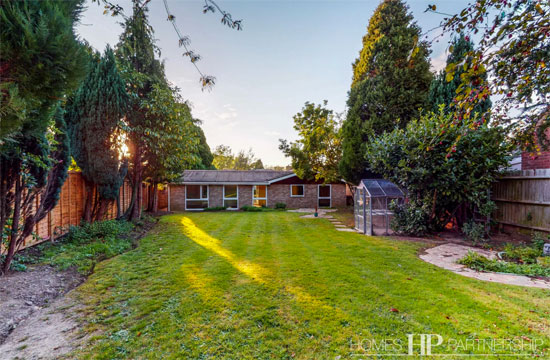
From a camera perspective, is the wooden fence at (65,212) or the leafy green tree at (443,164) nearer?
the wooden fence at (65,212)

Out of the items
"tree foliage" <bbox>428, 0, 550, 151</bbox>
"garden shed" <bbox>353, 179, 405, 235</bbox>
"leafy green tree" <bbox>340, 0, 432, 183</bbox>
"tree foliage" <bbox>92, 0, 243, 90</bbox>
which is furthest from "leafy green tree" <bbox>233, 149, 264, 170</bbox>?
"tree foliage" <bbox>428, 0, 550, 151</bbox>

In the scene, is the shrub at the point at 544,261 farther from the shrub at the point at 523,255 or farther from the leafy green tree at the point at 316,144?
the leafy green tree at the point at 316,144

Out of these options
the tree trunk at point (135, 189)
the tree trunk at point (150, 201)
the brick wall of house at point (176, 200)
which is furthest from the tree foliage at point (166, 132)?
the brick wall of house at point (176, 200)

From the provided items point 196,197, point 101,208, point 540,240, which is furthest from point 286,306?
point 196,197

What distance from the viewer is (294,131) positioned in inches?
575

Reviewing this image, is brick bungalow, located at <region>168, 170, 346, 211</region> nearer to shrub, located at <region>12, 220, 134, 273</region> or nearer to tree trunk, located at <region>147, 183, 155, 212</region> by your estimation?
tree trunk, located at <region>147, 183, 155, 212</region>

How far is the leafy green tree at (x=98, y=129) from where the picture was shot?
7.05 meters

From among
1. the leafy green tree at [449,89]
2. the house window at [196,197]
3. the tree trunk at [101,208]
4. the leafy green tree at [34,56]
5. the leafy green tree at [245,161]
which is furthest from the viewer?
the leafy green tree at [245,161]

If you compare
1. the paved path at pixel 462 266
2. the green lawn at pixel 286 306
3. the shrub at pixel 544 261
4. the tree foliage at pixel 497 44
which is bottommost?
the paved path at pixel 462 266

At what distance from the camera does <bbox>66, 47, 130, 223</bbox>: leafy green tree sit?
705 centimetres

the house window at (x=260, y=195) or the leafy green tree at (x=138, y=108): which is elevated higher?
the leafy green tree at (x=138, y=108)

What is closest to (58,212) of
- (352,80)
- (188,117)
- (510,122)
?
(188,117)

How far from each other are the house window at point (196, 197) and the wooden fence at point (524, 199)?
1611 centimetres

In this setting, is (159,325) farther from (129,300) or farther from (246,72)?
(246,72)
